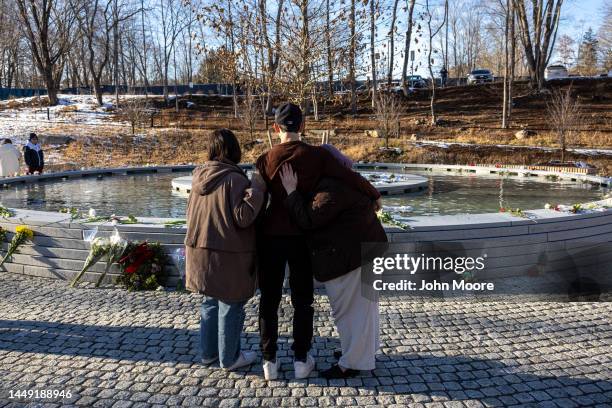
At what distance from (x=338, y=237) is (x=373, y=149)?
19284 millimetres

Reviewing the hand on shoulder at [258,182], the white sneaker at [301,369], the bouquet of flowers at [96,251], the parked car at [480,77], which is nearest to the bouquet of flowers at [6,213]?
the bouquet of flowers at [96,251]

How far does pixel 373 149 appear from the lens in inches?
887

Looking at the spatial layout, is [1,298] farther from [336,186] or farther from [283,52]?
[283,52]

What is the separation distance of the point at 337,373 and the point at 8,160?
13.4m

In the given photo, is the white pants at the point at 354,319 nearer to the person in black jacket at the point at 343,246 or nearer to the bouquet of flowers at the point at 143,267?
the person in black jacket at the point at 343,246

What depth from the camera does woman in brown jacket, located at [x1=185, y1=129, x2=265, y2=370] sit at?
12.2 feet

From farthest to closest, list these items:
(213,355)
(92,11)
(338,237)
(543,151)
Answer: (92,11) < (543,151) < (213,355) < (338,237)

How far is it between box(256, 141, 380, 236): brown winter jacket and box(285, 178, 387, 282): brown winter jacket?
52 millimetres

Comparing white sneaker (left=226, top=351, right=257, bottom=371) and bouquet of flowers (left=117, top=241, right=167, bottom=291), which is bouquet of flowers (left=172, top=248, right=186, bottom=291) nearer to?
bouquet of flowers (left=117, top=241, right=167, bottom=291)

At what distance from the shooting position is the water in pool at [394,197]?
9430 mm

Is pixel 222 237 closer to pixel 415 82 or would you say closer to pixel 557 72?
pixel 415 82

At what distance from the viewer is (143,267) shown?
237 inches

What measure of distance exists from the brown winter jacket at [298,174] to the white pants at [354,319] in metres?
0.51

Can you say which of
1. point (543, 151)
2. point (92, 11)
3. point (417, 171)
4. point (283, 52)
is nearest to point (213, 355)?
point (283, 52)
